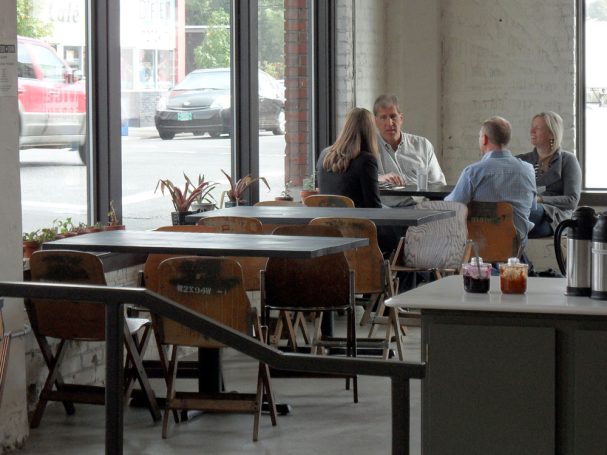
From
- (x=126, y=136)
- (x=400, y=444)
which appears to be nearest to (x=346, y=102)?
(x=126, y=136)

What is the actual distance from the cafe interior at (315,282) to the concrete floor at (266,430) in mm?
17

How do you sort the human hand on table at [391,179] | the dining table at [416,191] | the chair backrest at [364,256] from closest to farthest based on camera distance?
the chair backrest at [364,256] < the dining table at [416,191] < the human hand on table at [391,179]

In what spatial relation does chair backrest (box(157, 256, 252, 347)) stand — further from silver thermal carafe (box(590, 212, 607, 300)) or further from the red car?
silver thermal carafe (box(590, 212, 607, 300))

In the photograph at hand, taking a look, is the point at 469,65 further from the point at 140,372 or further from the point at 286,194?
the point at 140,372

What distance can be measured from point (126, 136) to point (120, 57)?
1.52ft

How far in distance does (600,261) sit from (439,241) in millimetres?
3561

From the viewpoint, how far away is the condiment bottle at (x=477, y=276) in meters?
3.51

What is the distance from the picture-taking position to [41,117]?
5637 mm

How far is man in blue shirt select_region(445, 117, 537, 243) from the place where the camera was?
7422 mm

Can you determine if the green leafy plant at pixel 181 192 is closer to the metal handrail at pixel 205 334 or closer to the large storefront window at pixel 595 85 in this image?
the metal handrail at pixel 205 334

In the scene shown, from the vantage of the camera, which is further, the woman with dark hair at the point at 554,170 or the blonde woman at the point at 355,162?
the woman with dark hair at the point at 554,170

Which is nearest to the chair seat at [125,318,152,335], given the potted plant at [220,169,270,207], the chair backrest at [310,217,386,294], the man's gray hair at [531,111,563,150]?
the chair backrest at [310,217,386,294]

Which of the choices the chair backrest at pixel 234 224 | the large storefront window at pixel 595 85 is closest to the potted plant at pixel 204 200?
the chair backrest at pixel 234 224

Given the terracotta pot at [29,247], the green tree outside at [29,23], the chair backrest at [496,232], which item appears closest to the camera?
the terracotta pot at [29,247]
